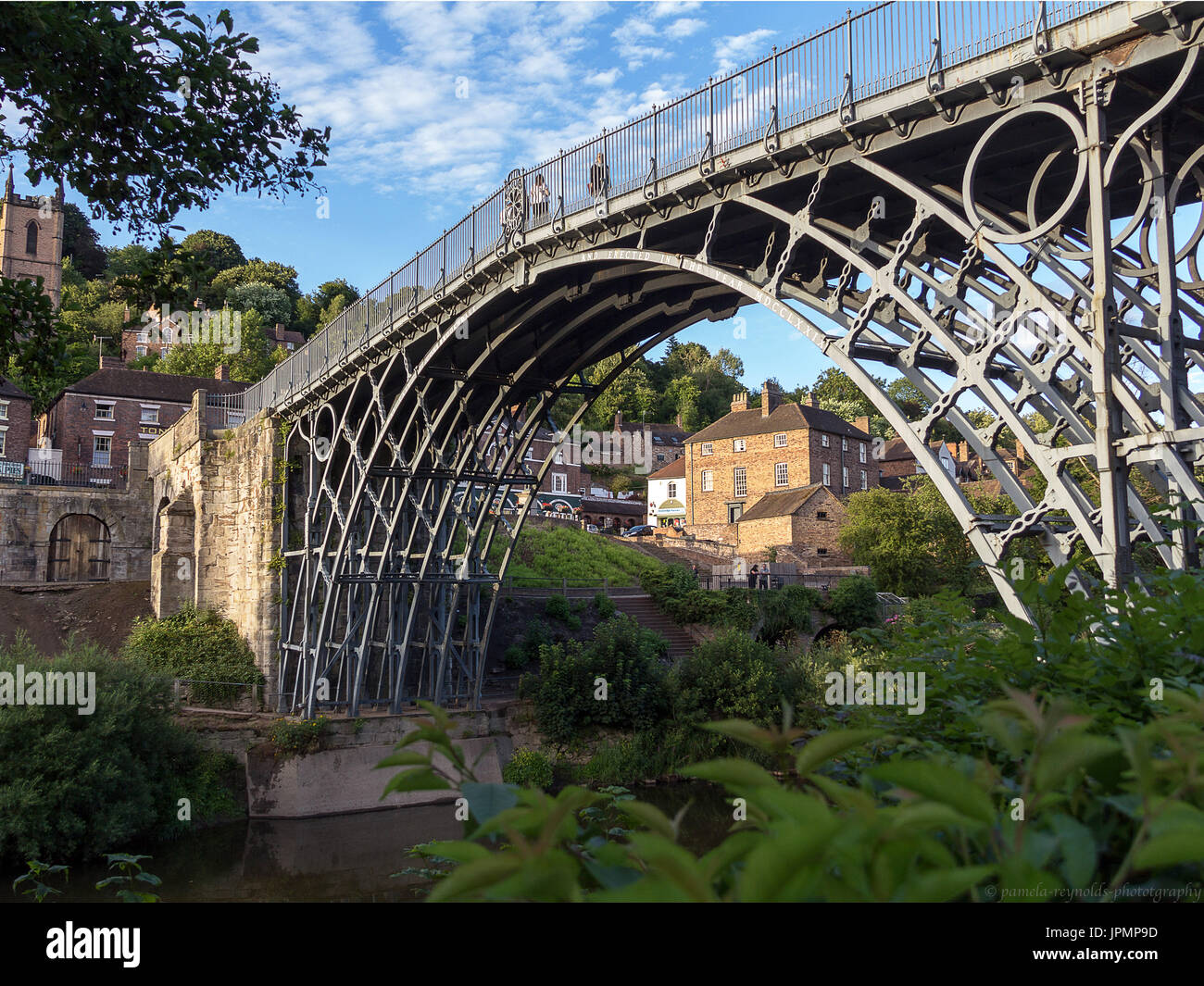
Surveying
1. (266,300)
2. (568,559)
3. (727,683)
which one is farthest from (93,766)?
(266,300)

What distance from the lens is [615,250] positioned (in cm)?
1536

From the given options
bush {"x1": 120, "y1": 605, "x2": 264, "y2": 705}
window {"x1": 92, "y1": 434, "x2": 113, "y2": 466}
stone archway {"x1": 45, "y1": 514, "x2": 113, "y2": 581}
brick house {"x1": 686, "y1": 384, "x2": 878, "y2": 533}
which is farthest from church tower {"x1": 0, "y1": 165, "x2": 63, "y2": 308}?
bush {"x1": 120, "y1": 605, "x2": 264, "y2": 705}

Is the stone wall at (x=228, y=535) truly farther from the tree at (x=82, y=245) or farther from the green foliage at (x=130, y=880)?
the tree at (x=82, y=245)

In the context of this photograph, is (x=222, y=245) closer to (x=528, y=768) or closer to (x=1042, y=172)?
(x=528, y=768)

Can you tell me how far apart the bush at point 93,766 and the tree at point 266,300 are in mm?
61773

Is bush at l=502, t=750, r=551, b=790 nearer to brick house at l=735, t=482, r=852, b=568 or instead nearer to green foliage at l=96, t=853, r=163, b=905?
green foliage at l=96, t=853, r=163, b=905

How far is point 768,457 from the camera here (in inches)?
2196

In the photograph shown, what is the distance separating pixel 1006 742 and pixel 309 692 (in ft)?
83.7

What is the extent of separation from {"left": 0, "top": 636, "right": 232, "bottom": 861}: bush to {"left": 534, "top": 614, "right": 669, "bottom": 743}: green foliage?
9.32 metres

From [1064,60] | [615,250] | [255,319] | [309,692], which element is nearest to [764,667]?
[309,692]

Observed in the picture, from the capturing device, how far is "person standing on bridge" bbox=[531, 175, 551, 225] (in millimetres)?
17141

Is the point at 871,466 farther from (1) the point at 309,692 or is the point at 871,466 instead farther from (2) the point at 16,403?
(2) the point at 16,403

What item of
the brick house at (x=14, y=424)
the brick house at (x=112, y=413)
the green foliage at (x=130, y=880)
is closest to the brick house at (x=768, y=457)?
the brick house at (x=112, y=413)

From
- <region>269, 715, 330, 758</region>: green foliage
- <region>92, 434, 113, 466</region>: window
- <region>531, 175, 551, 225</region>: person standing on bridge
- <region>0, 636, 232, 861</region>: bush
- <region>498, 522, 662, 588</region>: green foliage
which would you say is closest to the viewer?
<region>531, 175, 551, 225</region>: person standing on bridge
